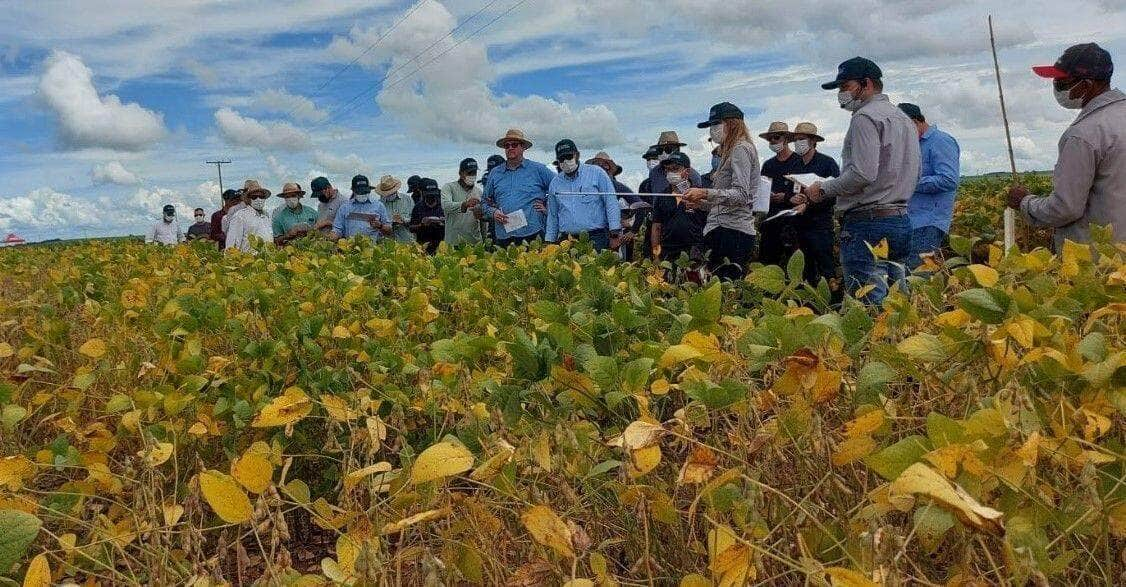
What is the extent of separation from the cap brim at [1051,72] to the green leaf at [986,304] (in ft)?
9.63

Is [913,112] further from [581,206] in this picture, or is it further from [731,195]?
[581,206]

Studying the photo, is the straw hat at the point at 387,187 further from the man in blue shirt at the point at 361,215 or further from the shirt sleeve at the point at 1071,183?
the shirt sleeve at the point at 1071,183

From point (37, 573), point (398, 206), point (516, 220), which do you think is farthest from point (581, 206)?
point (37, 573)

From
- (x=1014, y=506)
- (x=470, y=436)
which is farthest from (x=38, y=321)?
(x=1014, y=506)

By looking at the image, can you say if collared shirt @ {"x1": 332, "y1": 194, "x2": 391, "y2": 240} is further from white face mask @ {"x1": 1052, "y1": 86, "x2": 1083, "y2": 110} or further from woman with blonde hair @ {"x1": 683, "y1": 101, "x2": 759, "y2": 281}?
white face mask @ {"x1": 1052, "y1": 86, "x2": 1083, "y2": 110}

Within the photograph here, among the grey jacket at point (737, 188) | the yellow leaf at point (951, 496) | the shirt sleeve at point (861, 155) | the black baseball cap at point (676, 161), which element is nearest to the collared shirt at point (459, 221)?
the black baseball cap at point (676, 161)

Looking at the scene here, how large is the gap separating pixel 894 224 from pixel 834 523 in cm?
397

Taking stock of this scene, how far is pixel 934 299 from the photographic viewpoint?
7.41ft

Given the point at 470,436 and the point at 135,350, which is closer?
the point at 470,436

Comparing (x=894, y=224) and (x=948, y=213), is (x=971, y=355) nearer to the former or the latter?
(x=894, y=224)

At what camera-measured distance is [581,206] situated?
25.8ft

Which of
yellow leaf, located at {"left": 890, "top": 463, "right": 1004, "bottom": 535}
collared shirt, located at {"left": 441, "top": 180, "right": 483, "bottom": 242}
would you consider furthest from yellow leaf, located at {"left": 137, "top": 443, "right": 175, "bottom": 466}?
collared shirt, located at {"left": 441, "top": 180, "right": 483, "bottom": 242}

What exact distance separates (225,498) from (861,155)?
4182 mm

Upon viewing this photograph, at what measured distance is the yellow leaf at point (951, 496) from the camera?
84 cm
